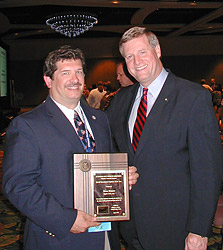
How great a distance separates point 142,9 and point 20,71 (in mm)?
10093

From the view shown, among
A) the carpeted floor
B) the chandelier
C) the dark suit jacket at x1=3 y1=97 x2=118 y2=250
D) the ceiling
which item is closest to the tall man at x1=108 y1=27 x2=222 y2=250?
the dark suit jacket at x1=3 y1=97 x2=118 y2=250

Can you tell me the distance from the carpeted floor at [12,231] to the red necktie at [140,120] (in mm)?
1916

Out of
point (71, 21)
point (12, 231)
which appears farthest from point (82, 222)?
point (71, 21)

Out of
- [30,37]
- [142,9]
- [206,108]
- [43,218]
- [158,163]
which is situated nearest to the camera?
[43,218]

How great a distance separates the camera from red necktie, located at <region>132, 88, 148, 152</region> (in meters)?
1.80

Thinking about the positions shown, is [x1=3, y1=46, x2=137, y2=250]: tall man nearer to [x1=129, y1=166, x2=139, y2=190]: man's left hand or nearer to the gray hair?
[x1=129, y1=166, x2=139, y2=190]: man's left hand

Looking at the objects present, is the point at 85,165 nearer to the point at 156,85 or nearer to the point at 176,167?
the point at 176,167

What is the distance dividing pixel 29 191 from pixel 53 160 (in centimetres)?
18

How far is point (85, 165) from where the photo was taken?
152 centimetres

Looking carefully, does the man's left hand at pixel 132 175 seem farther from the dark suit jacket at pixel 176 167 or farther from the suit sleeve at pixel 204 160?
the suit sleeve at pixel 204 160

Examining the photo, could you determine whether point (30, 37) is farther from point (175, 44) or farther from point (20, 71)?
point (175, 44)

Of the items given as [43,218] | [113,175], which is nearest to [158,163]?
[113,175]

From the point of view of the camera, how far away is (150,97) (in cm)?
186

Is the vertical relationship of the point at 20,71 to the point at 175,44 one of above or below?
below
